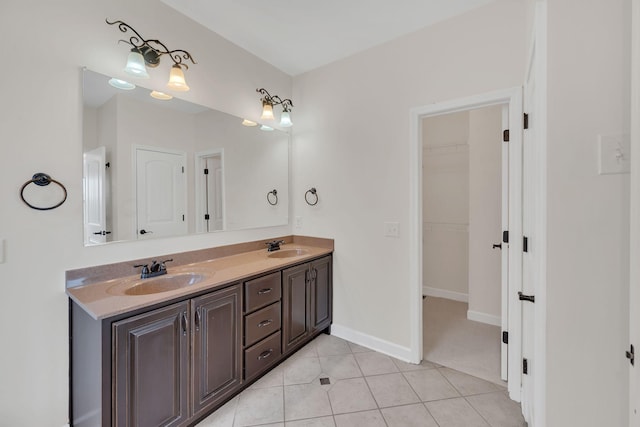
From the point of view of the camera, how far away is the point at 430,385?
1.97 m

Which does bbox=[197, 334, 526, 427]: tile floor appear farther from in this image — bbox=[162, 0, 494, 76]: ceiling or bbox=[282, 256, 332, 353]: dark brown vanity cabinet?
bbox=[162, 0, 494, 76]: ceiling

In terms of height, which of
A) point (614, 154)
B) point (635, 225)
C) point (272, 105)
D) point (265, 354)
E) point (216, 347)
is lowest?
point (265, 354)

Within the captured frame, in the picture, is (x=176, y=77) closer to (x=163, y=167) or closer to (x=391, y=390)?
(x=163, y=167)

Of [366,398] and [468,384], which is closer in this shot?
[366,398]

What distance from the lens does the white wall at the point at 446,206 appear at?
3.59 meters

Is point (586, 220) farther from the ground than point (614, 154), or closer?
closer

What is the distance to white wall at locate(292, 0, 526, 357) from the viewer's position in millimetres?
1919

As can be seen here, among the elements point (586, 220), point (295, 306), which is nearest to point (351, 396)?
point (295, 306)

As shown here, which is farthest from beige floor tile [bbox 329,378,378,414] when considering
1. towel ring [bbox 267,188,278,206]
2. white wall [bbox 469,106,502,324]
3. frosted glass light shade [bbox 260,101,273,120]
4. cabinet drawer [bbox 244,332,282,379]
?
frosted glass light shade [bbox 260,101,273,120]

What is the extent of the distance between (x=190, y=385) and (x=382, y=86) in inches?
103

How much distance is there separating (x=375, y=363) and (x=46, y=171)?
8.45ft

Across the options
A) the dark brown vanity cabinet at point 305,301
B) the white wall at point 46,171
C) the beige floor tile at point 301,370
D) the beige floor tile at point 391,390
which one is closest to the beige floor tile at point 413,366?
the beige floor tile at point 391,390

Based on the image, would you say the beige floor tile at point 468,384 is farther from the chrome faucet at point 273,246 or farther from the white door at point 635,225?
the chrome faucet at point 273,246

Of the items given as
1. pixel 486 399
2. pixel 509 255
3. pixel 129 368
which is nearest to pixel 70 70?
pixel 129 368
